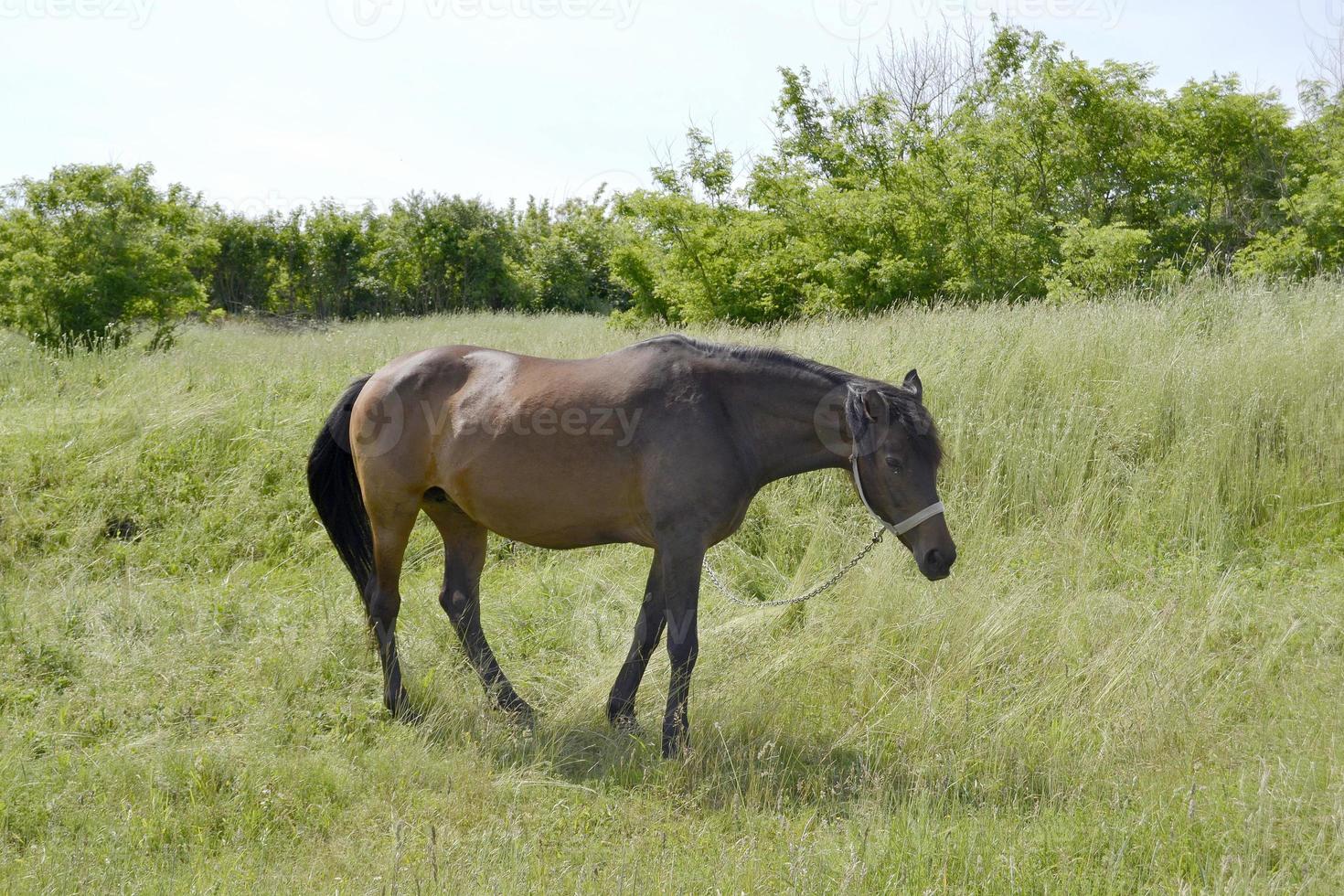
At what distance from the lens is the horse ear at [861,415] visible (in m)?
3.94

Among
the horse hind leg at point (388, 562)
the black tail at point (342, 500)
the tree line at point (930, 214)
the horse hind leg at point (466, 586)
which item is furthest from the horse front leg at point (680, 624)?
the tree line at point (930, 214)

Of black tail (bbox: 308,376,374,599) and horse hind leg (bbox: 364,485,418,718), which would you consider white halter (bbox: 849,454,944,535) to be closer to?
horse hind leg (bbox: 364,485,418,718)

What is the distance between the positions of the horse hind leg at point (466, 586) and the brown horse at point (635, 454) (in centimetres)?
2

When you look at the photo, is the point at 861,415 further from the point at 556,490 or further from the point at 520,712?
the point at 520,712

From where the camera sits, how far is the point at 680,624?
4.16 meters

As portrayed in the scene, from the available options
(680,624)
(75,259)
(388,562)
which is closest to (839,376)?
(680,624)

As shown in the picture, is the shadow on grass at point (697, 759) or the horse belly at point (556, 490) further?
the horse belly at point (556, 490)

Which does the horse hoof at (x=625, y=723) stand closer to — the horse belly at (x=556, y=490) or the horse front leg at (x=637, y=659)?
the horse front leg at (x=637, y=659)

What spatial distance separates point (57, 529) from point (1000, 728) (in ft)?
22.1

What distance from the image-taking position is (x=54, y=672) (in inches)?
187

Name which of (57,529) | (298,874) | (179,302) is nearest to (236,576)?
(57,529)

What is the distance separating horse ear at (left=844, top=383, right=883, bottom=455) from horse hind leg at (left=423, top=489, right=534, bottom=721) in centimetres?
214

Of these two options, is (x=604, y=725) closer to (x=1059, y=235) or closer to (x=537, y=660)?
(x=537, y=660)

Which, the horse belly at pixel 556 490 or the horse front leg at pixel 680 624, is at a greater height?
the horse belly at pixel 556 490
